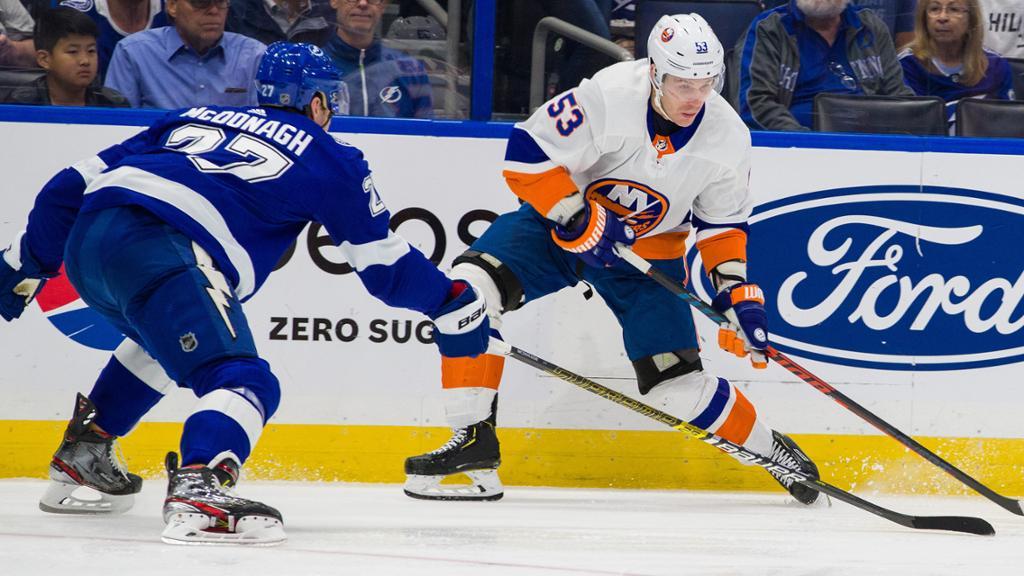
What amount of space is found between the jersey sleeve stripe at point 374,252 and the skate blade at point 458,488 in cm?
103

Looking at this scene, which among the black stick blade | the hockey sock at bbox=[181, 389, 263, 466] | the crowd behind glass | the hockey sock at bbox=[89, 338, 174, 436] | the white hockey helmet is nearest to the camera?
the hockey sock at bbox=[181, 389, 263, 466]

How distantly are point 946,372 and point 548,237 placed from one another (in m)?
1.30

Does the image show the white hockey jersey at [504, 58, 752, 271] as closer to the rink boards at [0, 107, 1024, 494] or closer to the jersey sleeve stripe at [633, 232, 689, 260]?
the jersey sleeve stripe at [633, 232, 689, 260]

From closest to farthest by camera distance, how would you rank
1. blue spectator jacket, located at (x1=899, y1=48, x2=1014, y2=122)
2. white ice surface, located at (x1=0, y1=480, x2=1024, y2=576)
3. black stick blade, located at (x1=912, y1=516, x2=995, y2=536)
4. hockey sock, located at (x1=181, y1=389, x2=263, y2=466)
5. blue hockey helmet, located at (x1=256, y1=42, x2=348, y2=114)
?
1. white ice surface, located at (x1=0, y1=480, x2=1024, y2=576)
2. hockey sock, located at (x1=181, y1=389, x2=263, y2=466)
3. blue hockey helmet, located at (x1=256, y1=42, x2=348, y2=114)
4. black stick blade, located at (x1=912, y1=516, x2=995, y2=536)
5. blue spectator jacket, located at (x1=899, y1=48, x2=1014, y2=122)

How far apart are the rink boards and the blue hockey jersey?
1.05 meters

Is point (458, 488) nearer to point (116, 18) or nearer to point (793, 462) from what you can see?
point (793, 462)

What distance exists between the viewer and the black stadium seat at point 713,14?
13.5 feet

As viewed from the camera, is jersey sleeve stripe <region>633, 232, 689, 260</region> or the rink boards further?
the rink boards

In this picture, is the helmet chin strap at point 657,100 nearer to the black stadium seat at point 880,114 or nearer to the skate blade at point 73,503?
the black stadium seat at point 880,114

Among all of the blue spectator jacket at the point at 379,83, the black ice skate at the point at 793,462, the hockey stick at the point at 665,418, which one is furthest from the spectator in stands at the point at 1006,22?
the blue spectator jacket at the point at 379,83

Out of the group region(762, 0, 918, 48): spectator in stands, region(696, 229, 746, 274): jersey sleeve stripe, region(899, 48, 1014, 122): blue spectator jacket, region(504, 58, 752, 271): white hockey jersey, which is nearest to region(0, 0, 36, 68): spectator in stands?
region(504, 58, 752, 271): white hockey jersey

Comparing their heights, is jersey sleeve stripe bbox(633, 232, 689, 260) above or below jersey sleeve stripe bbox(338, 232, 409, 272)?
below

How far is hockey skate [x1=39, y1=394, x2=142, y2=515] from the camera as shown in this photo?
3182 millimetres

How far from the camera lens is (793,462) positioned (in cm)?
382
